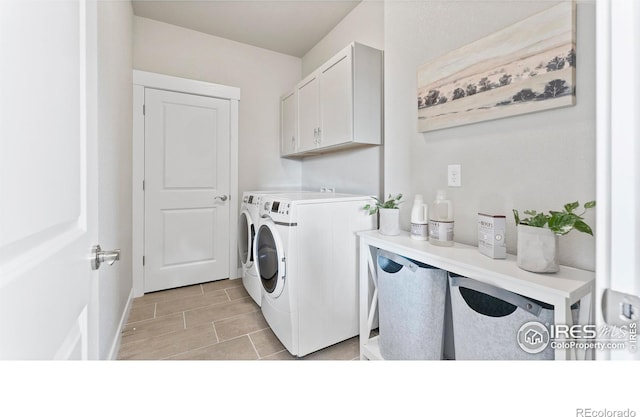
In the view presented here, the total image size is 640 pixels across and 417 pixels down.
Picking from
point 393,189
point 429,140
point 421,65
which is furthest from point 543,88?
point 393,189

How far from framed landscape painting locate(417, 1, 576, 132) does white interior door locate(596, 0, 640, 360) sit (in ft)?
2.53

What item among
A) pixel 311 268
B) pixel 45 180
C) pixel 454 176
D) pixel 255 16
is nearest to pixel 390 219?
pixel 454 176

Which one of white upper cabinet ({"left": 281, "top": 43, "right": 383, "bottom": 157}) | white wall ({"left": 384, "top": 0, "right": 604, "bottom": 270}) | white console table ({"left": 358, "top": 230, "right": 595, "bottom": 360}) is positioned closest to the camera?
white console table ({"left": 358, "top": 230, "right": 595, "bottom": 360})

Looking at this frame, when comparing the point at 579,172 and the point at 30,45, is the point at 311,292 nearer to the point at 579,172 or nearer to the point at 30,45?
the point at 579,172

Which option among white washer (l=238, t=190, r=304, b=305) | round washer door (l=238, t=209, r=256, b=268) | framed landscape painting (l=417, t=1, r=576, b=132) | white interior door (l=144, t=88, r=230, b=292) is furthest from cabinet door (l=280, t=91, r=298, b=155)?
framed landscape painting (l=417, t=1, r=576, b=132)

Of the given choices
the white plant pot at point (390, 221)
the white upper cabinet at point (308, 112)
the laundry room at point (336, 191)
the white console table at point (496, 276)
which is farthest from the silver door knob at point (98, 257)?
the white upper cabinet at point (308, 112)

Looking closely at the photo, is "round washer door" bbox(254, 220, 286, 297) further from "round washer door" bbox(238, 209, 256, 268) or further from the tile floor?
the tile floor

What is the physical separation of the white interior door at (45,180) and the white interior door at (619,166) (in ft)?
2.60

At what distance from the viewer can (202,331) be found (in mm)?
1852

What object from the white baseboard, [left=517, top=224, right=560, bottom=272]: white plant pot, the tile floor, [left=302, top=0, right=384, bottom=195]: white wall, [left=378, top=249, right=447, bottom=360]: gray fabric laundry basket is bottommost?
the tile floor

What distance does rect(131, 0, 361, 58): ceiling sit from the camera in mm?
2307

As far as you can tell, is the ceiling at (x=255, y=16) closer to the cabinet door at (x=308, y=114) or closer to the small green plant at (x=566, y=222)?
the cabinet door at (x=308, y=114)

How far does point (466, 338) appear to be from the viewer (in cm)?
103

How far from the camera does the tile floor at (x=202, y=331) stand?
5.30ft
